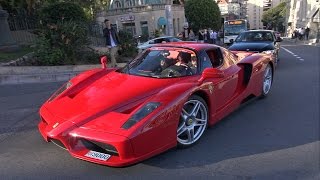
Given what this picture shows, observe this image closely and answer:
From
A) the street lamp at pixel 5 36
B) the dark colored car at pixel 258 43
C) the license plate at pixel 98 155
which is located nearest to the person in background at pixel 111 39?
the dark colored car at pixel 258 43

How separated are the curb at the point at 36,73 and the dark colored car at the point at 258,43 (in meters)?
5.42

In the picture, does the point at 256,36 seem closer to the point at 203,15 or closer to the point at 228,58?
the point at 228,58

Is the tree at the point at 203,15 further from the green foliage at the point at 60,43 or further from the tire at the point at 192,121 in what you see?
the tire at the point at 192,121

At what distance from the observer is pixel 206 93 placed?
475 centimetres

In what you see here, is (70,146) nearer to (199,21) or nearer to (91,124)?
(91,124)

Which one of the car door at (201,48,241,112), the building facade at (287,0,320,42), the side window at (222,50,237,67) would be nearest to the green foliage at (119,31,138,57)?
Result: the side window at (222,50,237,67)

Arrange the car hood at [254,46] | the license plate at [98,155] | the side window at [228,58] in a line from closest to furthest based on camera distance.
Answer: the license plate at [98,155]
the side window at [228,58]
the car hood at [254,46]

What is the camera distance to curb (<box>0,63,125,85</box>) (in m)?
9.66

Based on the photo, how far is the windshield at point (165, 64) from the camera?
16.5 ft

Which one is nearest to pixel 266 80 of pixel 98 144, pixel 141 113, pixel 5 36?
pixel 141 113

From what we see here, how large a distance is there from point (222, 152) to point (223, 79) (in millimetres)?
1249

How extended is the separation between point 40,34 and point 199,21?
47212mm

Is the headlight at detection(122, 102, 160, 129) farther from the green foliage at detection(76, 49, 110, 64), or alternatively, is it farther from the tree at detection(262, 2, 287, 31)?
the tree at detection(262, 2, 287, 31)

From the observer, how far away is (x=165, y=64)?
5195 millimetres
